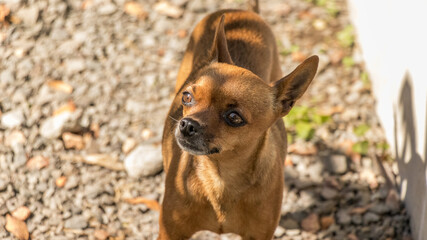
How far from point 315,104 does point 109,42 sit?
7.41ft

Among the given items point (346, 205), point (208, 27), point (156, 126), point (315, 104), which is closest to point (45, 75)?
point (156, 126)

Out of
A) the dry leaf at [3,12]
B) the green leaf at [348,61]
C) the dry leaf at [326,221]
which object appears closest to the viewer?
the dry leaf at [326,221]

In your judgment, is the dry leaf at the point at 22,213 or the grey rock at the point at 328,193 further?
the grey rock at the point at 328,193

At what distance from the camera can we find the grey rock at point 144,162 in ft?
16.9

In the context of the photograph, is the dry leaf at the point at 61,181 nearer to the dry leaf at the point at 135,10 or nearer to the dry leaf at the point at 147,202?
the dry leaf at the point at 147,202

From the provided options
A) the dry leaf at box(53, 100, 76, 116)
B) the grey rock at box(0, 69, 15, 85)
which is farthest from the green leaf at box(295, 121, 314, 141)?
the grey rock at box(0, 69, 15, 85)

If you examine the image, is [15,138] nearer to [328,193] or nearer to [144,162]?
[144,162]

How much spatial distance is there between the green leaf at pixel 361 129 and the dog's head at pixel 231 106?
2.15 metres

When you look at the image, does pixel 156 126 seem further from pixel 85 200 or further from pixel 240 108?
pixel 240 108

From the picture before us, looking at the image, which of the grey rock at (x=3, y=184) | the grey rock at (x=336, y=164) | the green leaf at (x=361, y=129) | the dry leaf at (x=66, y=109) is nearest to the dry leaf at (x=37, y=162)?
the grey rock at (x=3, y=184)

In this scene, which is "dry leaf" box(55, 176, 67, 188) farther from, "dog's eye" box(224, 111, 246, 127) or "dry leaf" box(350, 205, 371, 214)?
"dry leaf" box(350, 205, 371, 214)

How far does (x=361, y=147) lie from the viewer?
5.65 metres

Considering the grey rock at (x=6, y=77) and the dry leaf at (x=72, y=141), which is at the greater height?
the grey rock at (x=6, y=77)

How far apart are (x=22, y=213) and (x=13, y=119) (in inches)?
40.3
